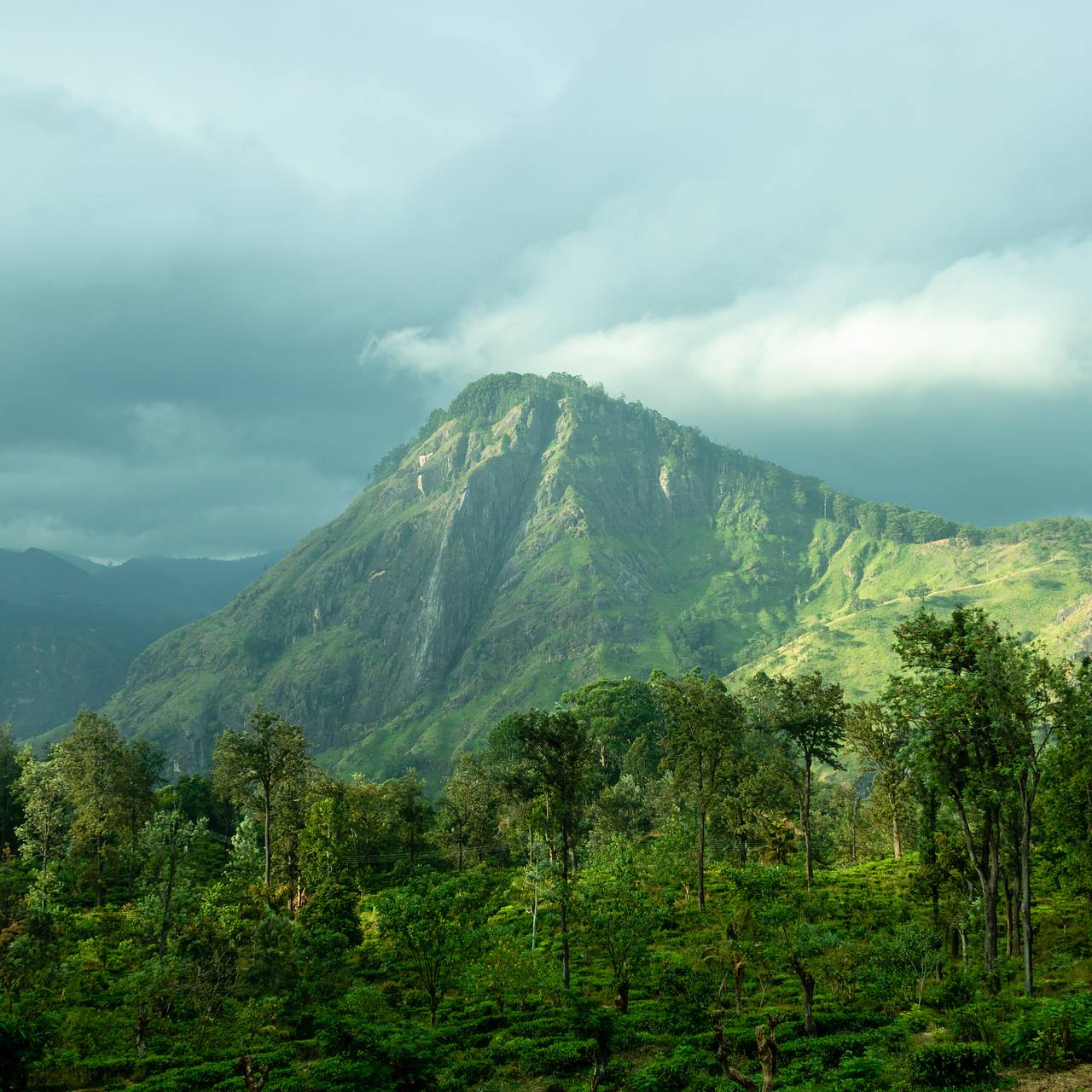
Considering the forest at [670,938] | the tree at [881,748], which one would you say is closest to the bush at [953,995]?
the forest at [670,938]

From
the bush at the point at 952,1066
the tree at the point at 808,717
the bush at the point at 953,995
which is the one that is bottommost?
the bush at the point at 953,995

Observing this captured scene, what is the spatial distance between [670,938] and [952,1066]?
110ft

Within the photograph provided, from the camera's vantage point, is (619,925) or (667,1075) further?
(619,925)

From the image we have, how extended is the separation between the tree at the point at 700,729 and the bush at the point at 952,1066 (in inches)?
1355

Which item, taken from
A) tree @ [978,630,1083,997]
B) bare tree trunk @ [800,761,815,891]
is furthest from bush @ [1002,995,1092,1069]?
bare tree trunk @ [800,761,815,891]

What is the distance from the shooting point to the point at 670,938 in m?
58.9

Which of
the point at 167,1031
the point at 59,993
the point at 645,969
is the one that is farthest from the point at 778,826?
the point at 59,993

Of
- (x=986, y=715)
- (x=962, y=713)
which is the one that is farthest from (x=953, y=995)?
(x=986, y=715)

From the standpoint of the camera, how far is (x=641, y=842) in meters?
95.1

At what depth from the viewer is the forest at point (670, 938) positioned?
111 feet

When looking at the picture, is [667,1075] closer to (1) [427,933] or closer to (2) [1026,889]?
(1) [427,933]

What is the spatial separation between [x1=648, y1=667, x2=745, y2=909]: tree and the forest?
9.3 inches

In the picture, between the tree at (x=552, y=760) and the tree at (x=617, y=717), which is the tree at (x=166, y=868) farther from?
the tree at (x=617, y=717)

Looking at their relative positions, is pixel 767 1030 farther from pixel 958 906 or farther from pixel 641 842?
pixel 641 842
